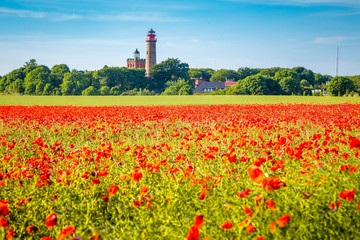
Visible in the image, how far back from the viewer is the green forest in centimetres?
9025

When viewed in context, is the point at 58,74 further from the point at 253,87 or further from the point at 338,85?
the point at 338,85

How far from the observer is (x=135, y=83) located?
115 m

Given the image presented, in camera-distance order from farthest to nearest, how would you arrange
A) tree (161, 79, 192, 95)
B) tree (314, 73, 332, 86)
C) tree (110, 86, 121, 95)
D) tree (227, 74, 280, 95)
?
tree (314, 73, 332, 86), tree (110, 86, 121, 95), tree (227, 74, 280, 95), tree (161, 79, 192, 95)

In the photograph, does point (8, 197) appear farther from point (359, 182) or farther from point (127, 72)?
point (127, 72)

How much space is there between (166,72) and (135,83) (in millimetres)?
12038

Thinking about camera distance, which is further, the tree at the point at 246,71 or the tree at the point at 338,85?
the tree at the point at 246,71

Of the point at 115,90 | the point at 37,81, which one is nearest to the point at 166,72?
the point at 115,90

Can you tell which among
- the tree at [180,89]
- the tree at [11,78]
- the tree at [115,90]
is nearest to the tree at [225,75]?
the tree at [115,90]

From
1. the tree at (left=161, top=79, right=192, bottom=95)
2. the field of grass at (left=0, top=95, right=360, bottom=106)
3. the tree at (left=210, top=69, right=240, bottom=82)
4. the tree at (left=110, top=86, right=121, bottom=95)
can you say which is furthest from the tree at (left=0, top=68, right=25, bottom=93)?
the tree at (left=210, top=69, right=240, bottom=82)

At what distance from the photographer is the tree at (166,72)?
381 feet

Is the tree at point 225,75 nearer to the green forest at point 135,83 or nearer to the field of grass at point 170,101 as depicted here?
the green forest at point 135,83

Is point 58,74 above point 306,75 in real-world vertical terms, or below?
below

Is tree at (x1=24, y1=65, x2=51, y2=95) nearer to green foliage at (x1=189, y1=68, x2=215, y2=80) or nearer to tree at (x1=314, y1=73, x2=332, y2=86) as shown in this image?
green foliage at (x1=189, y1=68, x2=215, y2=80)

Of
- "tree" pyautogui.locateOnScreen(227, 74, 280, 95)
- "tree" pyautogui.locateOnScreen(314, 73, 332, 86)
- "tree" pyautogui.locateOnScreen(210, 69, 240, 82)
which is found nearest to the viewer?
"tree" pyautogui.locateOnScreen(227, 74, 280, 95)
